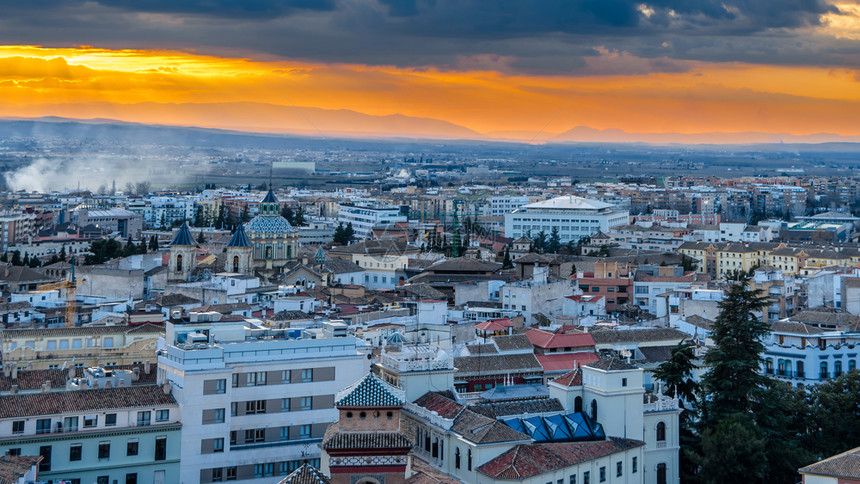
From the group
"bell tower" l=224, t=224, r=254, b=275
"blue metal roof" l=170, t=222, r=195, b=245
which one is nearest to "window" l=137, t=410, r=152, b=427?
"blue metal roof" l=170, t=222, r=195, b=245

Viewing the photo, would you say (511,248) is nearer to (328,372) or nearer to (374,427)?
(328,372)

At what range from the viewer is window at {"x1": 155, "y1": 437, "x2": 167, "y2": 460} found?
738 inches

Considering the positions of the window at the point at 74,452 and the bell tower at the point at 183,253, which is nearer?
the window at the point at 74,452

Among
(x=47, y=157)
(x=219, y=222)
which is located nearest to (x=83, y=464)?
(x=219, y=222)

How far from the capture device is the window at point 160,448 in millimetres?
18734

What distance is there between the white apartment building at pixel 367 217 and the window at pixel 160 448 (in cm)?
5304

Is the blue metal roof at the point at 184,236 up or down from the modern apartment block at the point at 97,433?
up

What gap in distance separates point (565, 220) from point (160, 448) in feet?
195

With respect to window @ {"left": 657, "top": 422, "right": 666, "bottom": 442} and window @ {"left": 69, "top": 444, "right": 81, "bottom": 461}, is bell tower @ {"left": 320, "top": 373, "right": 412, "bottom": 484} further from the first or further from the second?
window @ {"left": 657, "top": 422, "right": 666, "bottom": 442}

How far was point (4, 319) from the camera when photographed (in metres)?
29.7

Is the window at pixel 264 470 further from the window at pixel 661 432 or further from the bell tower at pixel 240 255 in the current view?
the bell tower at pixel 240 255

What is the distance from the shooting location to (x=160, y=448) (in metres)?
18.8

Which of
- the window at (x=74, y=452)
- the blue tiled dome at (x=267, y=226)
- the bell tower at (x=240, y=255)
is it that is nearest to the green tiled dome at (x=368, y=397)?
the window at (x=74, y=452)

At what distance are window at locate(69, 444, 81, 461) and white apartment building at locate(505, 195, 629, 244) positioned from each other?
57.6 meters
